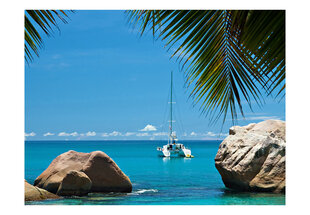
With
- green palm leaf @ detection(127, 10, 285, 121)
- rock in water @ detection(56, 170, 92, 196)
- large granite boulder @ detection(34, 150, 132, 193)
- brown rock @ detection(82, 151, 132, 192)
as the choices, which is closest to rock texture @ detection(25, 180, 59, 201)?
rock in water @ detection(56, 170, 92, 196)

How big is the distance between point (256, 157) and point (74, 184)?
5003mm

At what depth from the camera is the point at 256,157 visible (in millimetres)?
9547

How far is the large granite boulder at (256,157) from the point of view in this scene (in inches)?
369

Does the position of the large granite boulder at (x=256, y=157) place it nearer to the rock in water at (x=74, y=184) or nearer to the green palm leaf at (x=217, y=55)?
the rock in water at (x=74, y=184)

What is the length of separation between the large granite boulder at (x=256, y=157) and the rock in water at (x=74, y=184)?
4.14 m

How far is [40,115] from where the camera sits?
26.5 ft

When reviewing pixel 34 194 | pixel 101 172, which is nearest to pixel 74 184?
pixel 101 172

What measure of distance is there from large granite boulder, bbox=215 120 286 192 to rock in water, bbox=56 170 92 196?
4138mm

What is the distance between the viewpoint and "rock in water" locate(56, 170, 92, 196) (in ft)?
28.3
